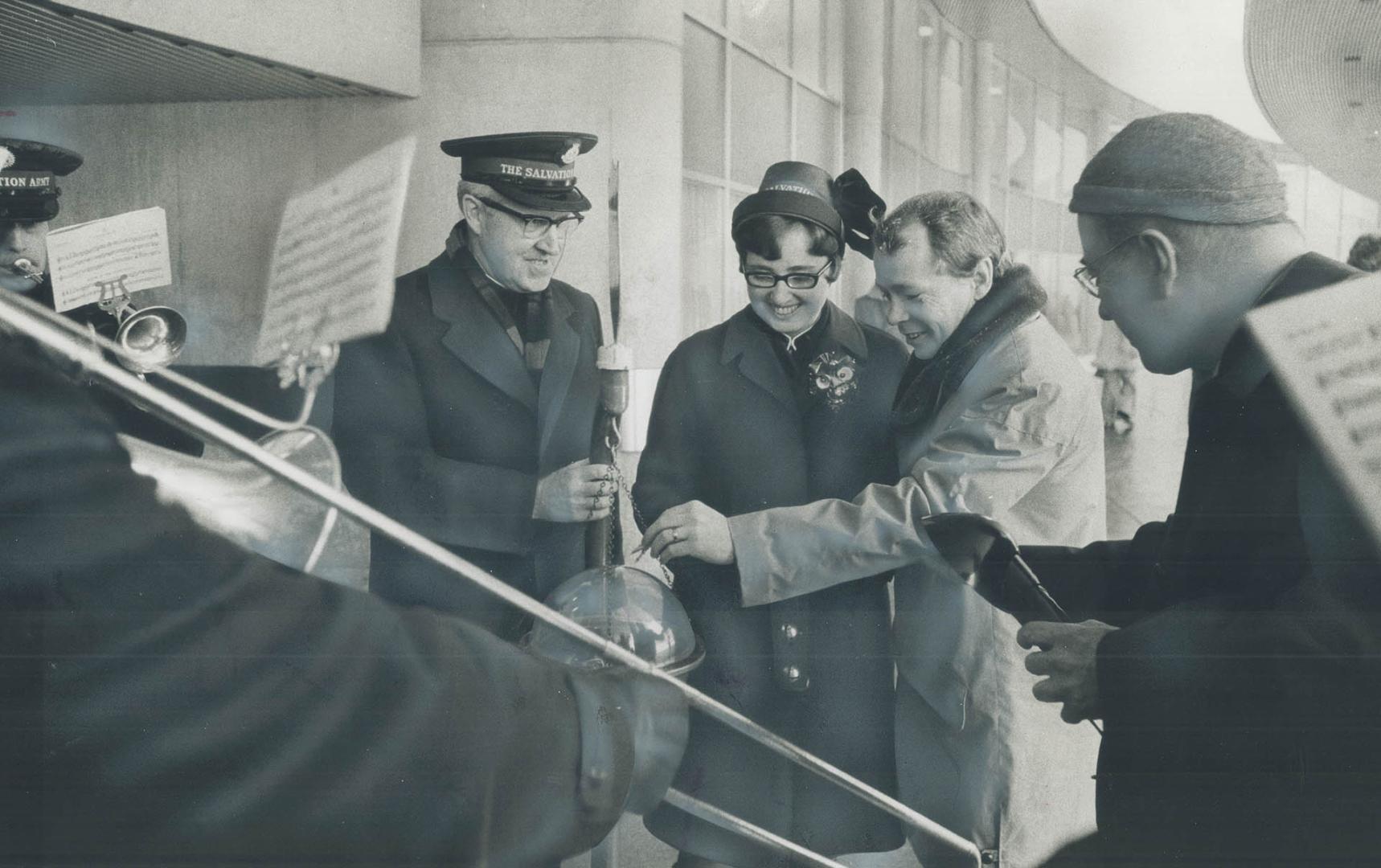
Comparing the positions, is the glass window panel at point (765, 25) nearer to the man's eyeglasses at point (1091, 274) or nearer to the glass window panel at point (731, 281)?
the glass window panel at point (731, 281)

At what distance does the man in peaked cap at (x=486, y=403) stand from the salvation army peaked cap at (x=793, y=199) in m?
0.33

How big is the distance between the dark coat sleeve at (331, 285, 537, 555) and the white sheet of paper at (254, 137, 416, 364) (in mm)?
57

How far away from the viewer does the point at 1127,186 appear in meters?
1.94

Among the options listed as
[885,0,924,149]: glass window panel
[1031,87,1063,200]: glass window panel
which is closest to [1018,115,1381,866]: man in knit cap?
[1031,87,1063,200]: glass window panel

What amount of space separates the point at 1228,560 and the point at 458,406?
1.45 m

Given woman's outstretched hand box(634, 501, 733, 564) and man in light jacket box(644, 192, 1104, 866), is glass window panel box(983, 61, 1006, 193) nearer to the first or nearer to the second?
man in light jacket box(644, 192, 1104, 866)

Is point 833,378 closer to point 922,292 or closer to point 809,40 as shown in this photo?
point 922,292

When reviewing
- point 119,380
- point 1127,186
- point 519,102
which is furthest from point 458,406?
point 1127,186

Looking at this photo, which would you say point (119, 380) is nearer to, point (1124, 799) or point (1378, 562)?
point (1124, 799)

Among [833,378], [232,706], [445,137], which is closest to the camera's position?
[232,706]

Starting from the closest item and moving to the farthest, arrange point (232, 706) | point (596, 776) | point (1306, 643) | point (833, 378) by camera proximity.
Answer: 1. point (232, 706)
2. point (596, 776)
3. point (1306, 643)
4. point (833, 378)

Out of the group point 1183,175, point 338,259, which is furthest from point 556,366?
point 1183,175

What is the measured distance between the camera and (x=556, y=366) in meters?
2.23

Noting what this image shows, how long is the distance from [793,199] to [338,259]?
0.91 meters
